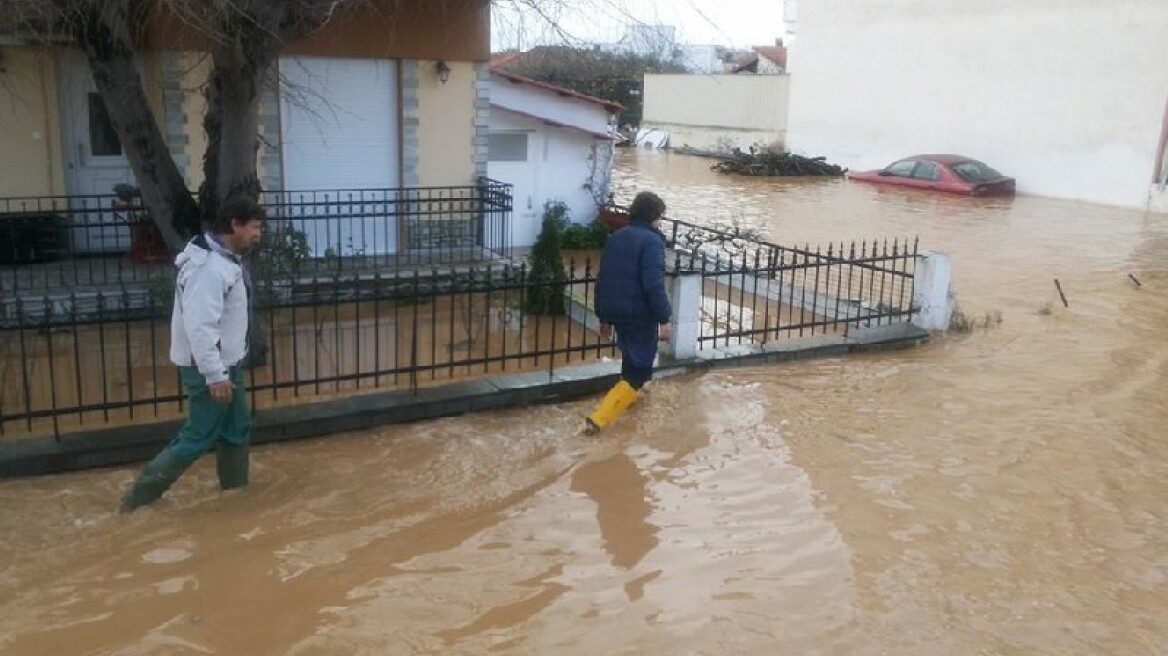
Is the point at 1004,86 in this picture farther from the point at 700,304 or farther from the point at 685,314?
the point at 685,314

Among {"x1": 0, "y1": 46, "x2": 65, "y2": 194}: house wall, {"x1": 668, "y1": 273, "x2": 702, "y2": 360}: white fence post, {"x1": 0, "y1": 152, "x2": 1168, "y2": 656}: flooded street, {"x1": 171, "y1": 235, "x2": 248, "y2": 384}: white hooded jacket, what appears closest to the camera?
{"x1": 0, "y1": 152, "x2": 1168, "y2": 656}: flooded street

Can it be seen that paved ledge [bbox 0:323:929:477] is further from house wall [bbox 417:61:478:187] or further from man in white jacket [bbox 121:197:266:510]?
house wall [bbox 417:61:478:187]

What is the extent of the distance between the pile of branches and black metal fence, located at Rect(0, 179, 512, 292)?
19.3 metres

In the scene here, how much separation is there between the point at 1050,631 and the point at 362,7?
1076 centimetres

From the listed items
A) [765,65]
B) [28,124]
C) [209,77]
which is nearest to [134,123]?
[209,77]

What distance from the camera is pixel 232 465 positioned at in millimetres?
5848

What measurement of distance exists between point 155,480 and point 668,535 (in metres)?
2.70

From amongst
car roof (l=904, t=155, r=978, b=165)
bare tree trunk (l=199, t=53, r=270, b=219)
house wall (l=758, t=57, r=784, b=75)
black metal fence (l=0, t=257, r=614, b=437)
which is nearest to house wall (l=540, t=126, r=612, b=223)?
black metal fence (l=0, t=257, r=614, b=437)

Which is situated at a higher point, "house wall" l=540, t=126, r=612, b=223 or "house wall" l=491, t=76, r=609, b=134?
"house wall" l=491, t=76, r=609, b=134

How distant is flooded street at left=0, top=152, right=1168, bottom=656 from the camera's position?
452 cm

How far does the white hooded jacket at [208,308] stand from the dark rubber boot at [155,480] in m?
0.51

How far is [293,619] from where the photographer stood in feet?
14.9

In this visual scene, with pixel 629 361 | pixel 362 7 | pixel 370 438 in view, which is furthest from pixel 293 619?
pixel 362 7

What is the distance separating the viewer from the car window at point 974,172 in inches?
1049
